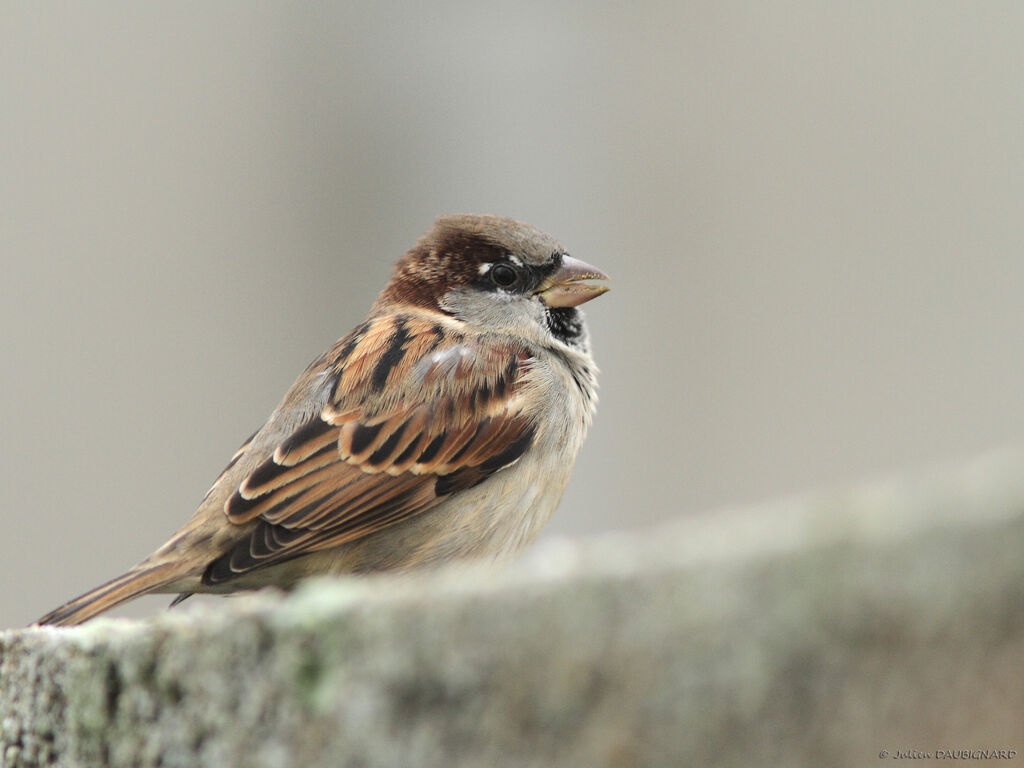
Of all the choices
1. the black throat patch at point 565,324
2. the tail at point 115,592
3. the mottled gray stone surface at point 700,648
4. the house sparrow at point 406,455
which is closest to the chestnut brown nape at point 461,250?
the house sparrow at point 406,455

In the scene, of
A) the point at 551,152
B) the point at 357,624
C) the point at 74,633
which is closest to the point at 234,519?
the point at 74,633

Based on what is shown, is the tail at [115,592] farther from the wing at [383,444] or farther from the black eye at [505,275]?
the black eye at [505,275]

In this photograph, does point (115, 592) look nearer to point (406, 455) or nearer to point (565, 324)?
point (406, 455)

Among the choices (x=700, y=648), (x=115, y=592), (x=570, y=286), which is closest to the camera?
(x=700, y=648)

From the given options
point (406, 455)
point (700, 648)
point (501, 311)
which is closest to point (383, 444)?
point (406, 455)

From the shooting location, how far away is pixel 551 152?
214 inches

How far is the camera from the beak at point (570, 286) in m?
2.64

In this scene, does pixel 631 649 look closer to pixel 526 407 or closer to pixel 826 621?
pixel 826 621

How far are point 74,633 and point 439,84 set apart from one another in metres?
4.90

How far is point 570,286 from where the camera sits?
265cm

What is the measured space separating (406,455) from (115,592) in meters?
0.61

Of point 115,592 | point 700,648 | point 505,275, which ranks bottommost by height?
point 115,592

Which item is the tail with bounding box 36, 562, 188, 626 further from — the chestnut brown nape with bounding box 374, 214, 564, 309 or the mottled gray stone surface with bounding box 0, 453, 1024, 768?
the mottled gray stone surface with bounding box 0, 453, 1024, 768

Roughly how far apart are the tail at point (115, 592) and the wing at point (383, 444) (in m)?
0.08
